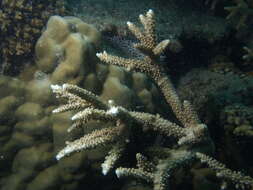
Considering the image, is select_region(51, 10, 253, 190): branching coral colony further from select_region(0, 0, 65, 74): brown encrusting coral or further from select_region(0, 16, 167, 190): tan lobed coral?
select_region(0, 0, 65, 74): brown encrusting coral

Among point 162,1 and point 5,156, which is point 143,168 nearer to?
point 5,156

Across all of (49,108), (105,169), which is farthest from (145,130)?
(49,108)

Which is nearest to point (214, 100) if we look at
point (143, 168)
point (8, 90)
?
point (143, 168)

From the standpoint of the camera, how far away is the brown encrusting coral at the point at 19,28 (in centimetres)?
422

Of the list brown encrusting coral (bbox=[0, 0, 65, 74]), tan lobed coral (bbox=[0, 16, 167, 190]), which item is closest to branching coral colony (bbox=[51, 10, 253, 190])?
tan lobed coral (bbox=[0, 16, 167, 190])

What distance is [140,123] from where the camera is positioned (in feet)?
10.4

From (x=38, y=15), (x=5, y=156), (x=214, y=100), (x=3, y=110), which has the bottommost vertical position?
(x=5, y=156)

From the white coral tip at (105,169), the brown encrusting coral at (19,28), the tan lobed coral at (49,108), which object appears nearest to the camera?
the white coral tip at (105,169)

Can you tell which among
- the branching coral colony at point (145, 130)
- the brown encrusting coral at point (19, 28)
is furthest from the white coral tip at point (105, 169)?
the brown encrusting coral at point (19, 28)

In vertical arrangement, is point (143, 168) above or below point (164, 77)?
below

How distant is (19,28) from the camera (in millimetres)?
4480

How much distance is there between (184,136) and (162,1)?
4221mm

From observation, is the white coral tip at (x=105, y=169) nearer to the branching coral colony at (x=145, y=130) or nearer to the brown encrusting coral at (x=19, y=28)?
the branching coral colony at (x=145, y=130)

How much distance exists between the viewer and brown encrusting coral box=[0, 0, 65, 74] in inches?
166
